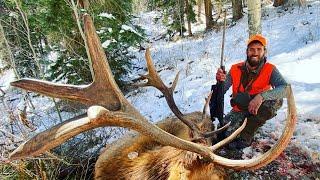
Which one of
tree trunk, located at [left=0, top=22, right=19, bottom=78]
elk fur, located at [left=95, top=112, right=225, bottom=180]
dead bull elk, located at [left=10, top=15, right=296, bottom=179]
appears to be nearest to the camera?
dead bull elk, located at [left=10, top=15, right=296, bottom=179]

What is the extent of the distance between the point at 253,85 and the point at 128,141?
1.86 metres

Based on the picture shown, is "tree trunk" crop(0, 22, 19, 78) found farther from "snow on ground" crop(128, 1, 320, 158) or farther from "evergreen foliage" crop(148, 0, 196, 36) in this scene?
"evergreen foliage" crop(148, 0, 196, 36)

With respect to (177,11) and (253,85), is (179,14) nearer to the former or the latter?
(177,11)

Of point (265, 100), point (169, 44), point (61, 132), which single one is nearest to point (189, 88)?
point (265, 100)

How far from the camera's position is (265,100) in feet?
16.9

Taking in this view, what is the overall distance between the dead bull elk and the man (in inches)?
45.3

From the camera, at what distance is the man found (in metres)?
5.15

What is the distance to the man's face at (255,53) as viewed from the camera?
5.14 meters

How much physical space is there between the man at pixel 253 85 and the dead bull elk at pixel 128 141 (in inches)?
45.3

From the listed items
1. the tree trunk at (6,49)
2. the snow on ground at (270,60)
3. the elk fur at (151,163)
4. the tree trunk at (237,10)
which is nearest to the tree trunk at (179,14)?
the snow on ground at (270,60)

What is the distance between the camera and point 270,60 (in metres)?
9.77

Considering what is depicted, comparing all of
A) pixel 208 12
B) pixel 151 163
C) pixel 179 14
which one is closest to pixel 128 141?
pixel 151 163

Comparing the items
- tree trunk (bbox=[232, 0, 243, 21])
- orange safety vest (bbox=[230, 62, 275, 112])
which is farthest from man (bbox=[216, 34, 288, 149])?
tree trunk (bbox=[232, 0, 243, 21])

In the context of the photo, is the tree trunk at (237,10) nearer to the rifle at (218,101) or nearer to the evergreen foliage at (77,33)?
the evergreen foliage at (77,33)
